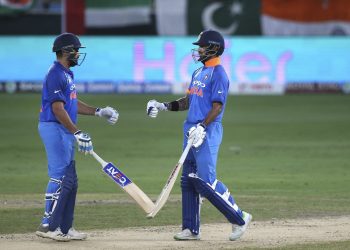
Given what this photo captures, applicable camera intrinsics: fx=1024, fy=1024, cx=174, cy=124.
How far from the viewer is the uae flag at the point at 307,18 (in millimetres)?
34781

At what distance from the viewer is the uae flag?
34781 mm

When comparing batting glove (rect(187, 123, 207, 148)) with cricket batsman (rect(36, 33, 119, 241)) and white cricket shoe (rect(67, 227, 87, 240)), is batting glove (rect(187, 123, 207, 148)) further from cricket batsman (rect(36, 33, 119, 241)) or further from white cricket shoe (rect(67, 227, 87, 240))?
white cricket shoe (rect(67, 227, 87, 240))

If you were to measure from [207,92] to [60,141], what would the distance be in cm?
152

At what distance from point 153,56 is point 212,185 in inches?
918

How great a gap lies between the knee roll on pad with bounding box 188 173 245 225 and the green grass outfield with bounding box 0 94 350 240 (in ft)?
4.96

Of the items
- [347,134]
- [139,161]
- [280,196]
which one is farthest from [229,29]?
[280,196]

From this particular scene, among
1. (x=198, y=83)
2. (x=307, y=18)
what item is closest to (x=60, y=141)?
(x=198, y=83)

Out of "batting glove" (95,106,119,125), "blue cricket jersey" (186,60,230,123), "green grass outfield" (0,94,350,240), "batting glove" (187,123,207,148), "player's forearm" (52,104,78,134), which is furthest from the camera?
"green grass outfield" (0,94,350,240)

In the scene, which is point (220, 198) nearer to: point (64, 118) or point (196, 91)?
point (196, 91)

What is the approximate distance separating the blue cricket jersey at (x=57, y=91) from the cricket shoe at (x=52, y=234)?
1.07 m

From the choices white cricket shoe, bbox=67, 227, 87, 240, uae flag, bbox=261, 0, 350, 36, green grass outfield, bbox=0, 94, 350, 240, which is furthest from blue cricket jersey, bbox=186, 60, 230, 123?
uae flag, bbox=261, 0, 350, 36

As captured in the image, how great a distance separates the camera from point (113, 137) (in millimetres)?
22453

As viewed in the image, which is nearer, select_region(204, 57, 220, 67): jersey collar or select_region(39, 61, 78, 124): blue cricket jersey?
select_region(39, 61, 78, 124): blue cricket jersey

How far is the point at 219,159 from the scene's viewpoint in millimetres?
18766
